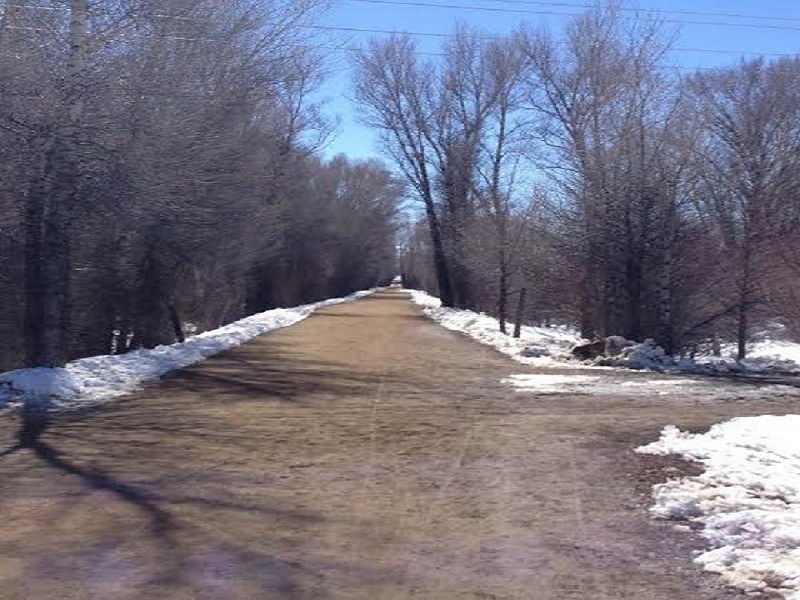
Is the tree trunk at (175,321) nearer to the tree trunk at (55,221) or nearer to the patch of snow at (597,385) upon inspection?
the tree trunk at (55,221)

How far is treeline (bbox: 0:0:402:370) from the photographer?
13969 mm

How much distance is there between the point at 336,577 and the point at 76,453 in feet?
14.5

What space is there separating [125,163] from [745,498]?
1041 centimetres

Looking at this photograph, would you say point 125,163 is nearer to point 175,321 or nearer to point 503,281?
point 175,321

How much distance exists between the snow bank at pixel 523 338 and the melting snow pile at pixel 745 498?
901cm

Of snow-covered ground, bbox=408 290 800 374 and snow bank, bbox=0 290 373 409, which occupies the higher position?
snow-covered ground, bbox=408 290 800 374

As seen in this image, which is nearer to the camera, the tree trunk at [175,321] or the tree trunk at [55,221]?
the tree trunk at [55,221]

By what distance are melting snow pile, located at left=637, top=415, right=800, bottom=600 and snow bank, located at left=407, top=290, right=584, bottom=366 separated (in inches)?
355

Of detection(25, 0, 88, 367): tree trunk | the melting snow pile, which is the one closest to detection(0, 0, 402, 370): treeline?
detection(25, 0, 88, 367): tree trunk

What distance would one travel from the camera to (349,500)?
24.6ft

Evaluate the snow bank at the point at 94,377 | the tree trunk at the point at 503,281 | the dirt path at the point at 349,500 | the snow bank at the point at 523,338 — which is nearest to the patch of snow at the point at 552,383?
the dirt path at the point at 349,500

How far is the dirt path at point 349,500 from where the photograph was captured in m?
5.51

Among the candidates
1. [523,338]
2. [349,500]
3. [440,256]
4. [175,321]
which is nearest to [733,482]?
[349,500]

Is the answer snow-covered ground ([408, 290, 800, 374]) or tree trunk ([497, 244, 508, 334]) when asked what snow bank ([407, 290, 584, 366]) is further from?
tree trunk ([497, 244, 508, 334])
